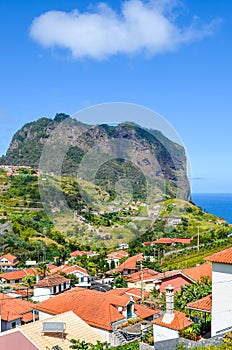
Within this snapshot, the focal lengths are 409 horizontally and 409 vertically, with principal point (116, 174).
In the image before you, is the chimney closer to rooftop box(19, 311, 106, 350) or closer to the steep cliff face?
rooftop box(19, 311, 106, 350)

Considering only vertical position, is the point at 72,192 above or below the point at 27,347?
above

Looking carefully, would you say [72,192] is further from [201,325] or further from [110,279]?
[201,325]

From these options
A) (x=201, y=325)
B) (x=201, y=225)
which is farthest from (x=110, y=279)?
(x=201, y=225)

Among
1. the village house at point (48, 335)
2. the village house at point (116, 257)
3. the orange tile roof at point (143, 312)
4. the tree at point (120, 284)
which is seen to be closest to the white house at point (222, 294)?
the village house at point (48, 335)

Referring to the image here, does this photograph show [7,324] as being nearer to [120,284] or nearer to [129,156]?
[120,284]

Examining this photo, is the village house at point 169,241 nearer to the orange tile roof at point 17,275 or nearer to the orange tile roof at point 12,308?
the orange tile roof at point 17,275

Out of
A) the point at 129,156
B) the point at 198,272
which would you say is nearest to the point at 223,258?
the point at 198,272
